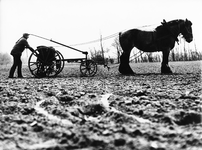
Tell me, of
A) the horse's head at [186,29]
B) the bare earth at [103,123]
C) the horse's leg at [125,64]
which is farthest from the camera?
the horse's leg at [125,64]

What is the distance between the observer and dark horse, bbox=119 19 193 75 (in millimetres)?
10453

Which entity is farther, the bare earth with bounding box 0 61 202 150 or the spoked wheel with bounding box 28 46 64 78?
the spoked wheel with bounding box 28 46 64 78

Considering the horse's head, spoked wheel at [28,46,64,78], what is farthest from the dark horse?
spoked wheel at [28,46,64,78]

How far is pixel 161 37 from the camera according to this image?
34.2 ft

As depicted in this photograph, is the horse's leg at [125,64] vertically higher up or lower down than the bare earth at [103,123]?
higher up

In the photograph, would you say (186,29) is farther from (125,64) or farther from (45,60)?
(45,60)

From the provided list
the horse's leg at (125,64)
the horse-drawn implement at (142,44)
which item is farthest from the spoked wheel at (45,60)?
the horse's leg at (125,64)

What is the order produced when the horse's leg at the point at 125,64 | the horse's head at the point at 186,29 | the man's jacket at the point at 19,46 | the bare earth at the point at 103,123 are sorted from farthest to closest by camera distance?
the horse's leg at the point at 125,64
the horse's head at the point at 186,29
the man's jacket at the point at 19,46
the bare earth at the point at 103,123

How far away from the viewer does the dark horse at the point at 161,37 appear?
10.5m

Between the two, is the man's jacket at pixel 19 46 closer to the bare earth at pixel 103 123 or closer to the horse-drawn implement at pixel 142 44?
the horse-drawn implement at pixel 142 44

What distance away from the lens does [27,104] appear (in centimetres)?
449

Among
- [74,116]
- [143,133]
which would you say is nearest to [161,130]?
[143,133]

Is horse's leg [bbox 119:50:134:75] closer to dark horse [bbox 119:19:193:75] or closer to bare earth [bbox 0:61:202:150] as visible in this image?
dark horse [bbox 119:19:193:75]

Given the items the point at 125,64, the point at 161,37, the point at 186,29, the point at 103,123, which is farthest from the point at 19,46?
the point at 103,123
